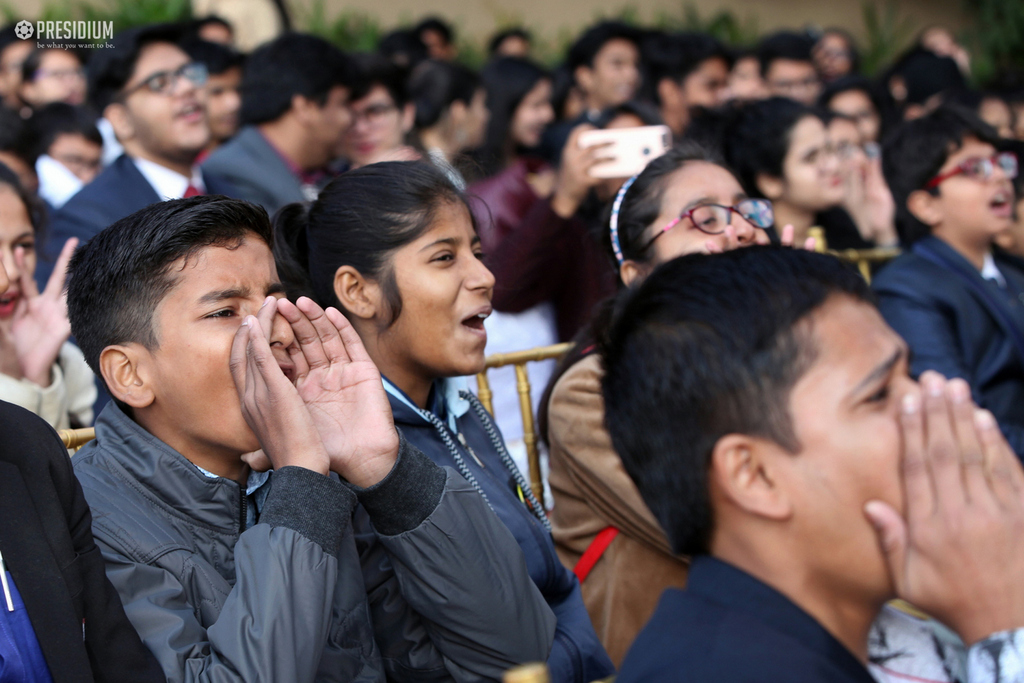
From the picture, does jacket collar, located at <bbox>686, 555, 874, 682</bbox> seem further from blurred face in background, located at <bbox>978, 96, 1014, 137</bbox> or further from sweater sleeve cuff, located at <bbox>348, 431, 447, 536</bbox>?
blurred face in background, located at <bbox>978, 96, 1014, 137</bbox>

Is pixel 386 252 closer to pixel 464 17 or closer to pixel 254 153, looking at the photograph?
pixel 254 153

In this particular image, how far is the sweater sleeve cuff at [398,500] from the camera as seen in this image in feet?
5.63

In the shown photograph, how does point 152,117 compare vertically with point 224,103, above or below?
above

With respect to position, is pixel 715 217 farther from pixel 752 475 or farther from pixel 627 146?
pixel 752 475

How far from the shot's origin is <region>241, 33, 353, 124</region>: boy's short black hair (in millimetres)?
4750

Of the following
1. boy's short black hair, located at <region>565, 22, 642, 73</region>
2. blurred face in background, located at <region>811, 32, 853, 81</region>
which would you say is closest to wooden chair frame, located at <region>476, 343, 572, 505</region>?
boy's short black hair, located at <region>565, 22, 642, 73</region>

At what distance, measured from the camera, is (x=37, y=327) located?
2852 mm

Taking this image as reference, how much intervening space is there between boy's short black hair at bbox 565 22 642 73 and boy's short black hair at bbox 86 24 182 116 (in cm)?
345

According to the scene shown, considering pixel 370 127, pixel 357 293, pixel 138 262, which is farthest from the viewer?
pixel 370 127

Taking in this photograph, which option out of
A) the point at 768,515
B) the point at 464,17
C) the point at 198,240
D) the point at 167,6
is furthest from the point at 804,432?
the point at 464,17

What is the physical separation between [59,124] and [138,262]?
10.8 feet

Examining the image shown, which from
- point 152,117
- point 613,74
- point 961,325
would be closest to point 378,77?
point 152,117

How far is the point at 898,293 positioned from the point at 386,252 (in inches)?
85.0

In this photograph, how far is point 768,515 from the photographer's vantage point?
1.25m
